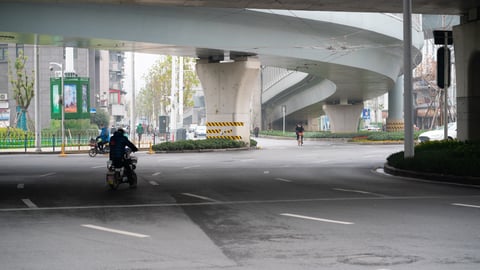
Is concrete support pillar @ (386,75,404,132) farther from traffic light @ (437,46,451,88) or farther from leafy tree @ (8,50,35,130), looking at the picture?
traffic light @ (437,46,451,88)

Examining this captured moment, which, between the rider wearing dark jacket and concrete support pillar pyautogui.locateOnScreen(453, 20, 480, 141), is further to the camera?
concrete support pillar pyautogui.locateOnScreen(453, 20, 480, 141)

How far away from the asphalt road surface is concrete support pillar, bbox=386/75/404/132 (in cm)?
5630

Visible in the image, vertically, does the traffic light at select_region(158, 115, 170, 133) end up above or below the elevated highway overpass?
below

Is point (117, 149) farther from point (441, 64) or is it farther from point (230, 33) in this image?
point (230, 33)

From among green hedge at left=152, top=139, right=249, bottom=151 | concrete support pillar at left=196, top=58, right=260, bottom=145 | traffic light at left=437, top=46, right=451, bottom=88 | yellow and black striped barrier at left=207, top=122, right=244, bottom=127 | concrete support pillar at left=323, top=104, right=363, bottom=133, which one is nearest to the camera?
traffic light at left=437, top=46, right=451, bottom=88

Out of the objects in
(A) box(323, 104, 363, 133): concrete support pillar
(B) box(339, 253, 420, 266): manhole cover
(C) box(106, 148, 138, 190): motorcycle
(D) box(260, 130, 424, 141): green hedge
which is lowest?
(B) box(339, 253, 420, 266): manhole cover

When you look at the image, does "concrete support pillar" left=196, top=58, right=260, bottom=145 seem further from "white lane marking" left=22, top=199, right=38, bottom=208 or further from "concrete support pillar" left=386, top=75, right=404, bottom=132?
"concrete support pillar" left=386, top=75, right=404, bottom=132

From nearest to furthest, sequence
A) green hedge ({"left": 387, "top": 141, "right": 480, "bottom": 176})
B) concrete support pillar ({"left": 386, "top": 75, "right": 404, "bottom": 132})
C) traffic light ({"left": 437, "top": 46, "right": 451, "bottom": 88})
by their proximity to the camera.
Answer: green hedge ({"left": 387, "top": 141, "right": 480, "bottom": 176})
traffic light ({"left": 437, "top": 46, "right": 451, "bottom": 88})
concrete support pillar ({"left": 386, "top": 75, "right": 404, "bottom": 132})

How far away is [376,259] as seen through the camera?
9969 millimetres

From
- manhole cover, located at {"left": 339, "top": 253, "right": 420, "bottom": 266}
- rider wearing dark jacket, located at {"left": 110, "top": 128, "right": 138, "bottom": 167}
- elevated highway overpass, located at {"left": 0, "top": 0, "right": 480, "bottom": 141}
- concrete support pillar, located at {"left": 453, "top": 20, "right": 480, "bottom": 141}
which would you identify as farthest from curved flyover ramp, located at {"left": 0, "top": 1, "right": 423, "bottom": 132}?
manhole cover, located at {"left": 339, "top": 253, "right": 420, "bottom": 266}

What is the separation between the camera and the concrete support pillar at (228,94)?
48500 mm

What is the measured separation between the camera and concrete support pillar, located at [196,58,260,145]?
1909 inches

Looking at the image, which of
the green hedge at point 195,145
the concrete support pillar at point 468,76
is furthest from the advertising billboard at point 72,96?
the concrete support pillar at point 468,76

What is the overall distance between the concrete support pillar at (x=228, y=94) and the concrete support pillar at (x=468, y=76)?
19860 mm
